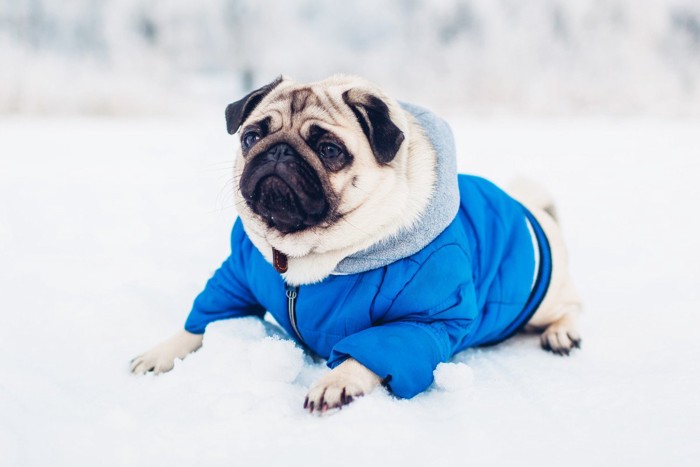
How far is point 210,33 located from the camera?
873cm

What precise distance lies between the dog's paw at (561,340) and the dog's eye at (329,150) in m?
1.29

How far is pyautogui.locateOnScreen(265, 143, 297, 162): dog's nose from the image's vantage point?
2.08m

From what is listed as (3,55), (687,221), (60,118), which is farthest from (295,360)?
(3,55)

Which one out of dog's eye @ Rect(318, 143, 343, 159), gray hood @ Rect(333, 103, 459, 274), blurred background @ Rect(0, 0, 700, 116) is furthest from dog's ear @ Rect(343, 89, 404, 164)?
blurred background @ Rect(0, 0, 700, 116)

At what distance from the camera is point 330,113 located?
2.23 meters

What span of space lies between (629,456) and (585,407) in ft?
1.03

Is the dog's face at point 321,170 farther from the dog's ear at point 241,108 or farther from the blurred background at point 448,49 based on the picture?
the blurred background at point 448,49

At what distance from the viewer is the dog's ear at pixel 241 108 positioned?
2.45 m

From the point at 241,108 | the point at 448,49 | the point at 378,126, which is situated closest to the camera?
the point at 378,126

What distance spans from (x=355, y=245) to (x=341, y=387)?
54 centimetres

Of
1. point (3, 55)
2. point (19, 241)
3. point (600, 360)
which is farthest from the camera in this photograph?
point (3, 55)

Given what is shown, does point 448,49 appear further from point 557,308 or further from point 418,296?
point 418,296

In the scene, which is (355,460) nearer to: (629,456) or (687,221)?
(629,456)

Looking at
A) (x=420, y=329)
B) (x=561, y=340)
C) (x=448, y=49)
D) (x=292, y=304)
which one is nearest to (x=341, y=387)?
(x=420, y=329)
